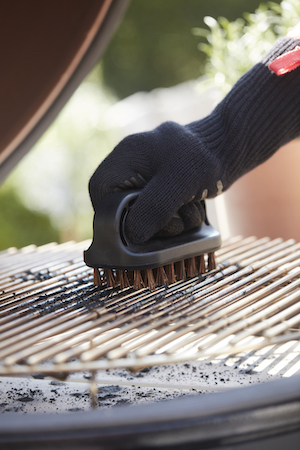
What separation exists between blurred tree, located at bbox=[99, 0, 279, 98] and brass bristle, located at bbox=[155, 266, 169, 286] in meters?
3.28

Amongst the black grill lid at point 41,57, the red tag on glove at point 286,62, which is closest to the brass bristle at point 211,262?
the red tag on glove at point 286,62

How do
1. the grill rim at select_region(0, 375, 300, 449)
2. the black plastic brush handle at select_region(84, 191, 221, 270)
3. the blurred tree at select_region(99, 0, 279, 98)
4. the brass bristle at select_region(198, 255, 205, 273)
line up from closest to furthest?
the grill rim at select_region(0, 375, 300, 449), the black plastic brush handle at select_region(84, 191, 221, 270), the brass bristle at select_region(198, 255, 205, 273), the blurred tree at select_region(99, 0, 279, 98)

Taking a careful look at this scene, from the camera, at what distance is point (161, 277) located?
681 millimetres

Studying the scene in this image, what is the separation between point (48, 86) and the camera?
1.01 m

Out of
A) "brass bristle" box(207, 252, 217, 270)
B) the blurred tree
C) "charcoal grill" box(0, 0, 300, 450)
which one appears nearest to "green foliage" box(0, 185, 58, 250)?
the blurred tree

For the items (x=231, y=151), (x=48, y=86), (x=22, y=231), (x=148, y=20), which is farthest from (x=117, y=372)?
(x=148, y=20)

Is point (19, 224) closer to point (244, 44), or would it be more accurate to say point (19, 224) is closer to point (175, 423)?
point (244, 44)

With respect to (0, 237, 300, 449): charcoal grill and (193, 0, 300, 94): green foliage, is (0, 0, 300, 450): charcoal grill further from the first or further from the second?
(193, 0, 300, 94): green foliage

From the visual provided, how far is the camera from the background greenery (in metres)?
1.21

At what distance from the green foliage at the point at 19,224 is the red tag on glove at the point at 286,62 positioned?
96.5 inches

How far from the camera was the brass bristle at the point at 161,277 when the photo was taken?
0.68m

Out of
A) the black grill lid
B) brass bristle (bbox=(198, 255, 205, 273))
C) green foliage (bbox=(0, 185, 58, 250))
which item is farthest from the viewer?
green foliage (bbox=(0, 185, 58, 250))

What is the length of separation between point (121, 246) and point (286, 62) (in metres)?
0.36

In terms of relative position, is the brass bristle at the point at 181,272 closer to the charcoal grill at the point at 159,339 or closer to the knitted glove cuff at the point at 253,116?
the charcoal grill at the point at 159,339
